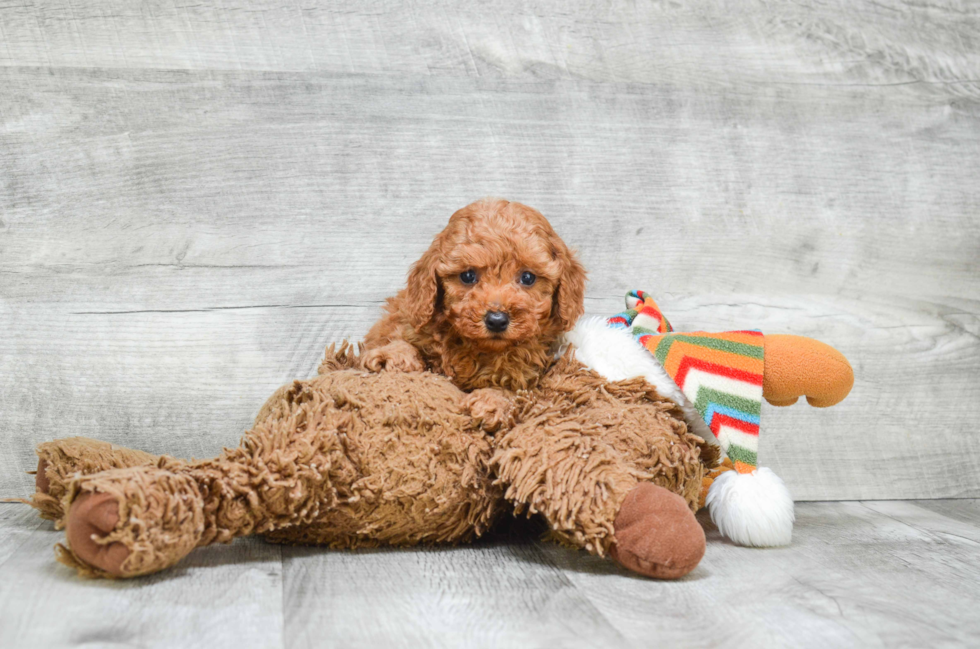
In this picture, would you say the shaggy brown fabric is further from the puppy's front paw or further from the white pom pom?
the puppy's front paw

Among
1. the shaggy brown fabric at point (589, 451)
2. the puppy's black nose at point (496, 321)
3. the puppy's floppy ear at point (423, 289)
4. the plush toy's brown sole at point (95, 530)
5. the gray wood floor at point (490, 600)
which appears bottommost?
the gray wood floor at point (490, 600)

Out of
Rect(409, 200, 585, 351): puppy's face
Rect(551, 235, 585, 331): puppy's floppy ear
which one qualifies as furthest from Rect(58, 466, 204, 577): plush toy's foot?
Rect(551, 235, 585, 331): puppy's floppy ear

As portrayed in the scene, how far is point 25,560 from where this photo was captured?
1.02m

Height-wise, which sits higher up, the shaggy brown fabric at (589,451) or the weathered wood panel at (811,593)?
the shaggy brown fabric at (589,451)

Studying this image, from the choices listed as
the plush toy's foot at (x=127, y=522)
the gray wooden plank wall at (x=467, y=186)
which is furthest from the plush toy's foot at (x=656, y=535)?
the gray wooden plank wall at (x=467, y=186)

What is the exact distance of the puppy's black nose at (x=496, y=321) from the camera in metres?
1.07

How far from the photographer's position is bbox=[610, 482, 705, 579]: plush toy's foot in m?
0.95

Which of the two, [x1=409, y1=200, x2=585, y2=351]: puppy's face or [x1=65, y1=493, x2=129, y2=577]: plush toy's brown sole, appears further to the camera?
[x1=409, y1=200, x2=585, y2=351]: puppy's face

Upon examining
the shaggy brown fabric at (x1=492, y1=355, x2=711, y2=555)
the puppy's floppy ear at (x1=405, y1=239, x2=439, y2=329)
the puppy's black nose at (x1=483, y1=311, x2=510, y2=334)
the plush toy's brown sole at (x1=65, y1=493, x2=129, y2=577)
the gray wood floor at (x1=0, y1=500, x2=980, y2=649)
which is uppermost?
the puppy's floppy ear at (x1=405, y1=239, x2=439, y2=329)

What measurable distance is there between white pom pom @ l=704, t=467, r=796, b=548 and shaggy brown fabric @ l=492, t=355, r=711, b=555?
0.05m

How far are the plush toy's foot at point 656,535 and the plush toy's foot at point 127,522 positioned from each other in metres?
0.46

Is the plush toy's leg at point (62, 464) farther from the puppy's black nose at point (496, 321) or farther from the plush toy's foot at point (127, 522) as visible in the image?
the puppy's black nose at point (496, 321)

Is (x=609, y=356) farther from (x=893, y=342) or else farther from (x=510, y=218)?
(x=893, y=342)

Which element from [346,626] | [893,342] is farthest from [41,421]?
[893,342]
